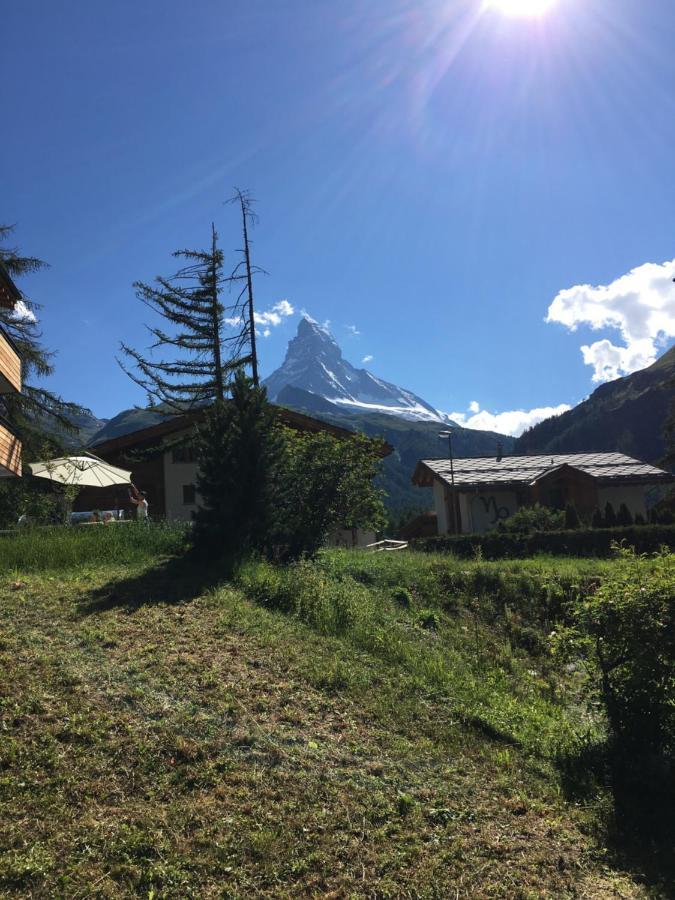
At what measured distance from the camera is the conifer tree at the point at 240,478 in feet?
37.9

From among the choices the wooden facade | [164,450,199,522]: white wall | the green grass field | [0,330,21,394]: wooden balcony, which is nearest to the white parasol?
[0,330,21,394]: wooden balcony

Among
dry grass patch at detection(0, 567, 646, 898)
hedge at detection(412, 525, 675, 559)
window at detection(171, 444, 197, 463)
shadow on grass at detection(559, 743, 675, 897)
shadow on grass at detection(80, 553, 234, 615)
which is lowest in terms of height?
shadow on grass at detection(559, 743, 675, 897)

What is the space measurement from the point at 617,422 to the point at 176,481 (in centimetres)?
11752

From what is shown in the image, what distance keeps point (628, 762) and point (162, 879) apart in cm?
448

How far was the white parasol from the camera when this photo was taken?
16531 millimetres

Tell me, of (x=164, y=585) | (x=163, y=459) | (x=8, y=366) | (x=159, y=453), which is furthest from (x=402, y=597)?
(x=163, y=459)

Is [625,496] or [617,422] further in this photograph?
[617,422]

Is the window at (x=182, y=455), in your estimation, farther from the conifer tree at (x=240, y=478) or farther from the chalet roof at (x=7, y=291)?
the conifer tree at (x=240, y=478)

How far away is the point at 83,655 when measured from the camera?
632 centimetres

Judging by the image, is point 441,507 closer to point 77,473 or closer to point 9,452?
point 77,473

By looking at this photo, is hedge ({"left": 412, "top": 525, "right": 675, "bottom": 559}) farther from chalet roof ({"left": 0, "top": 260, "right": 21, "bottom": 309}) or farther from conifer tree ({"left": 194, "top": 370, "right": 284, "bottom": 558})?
chalet roof ({"left": 0, "top": 260, "right": 21, "bottom": 309})

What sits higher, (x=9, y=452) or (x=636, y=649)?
(x=9, y=452)

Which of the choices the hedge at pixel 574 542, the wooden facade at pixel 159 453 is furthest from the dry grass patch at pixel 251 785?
the wooden facade at pixel 159 453

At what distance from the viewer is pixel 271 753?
16.4 ft
